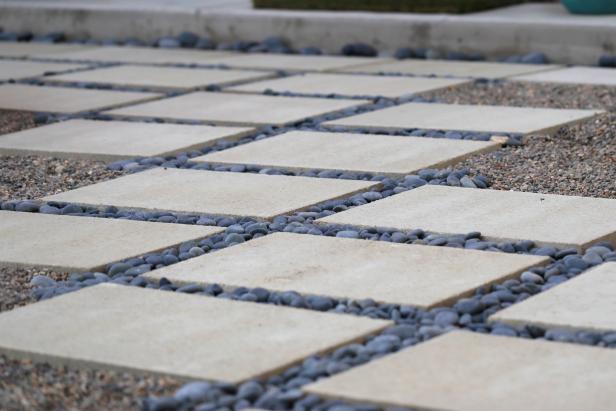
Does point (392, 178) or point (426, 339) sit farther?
point (392, 178)

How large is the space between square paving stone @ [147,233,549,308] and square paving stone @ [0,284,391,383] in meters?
0.14

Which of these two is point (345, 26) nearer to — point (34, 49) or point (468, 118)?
point (34, 49)

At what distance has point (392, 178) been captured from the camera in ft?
11.7

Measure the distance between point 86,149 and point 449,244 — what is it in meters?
1.63

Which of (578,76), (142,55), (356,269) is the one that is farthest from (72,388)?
(142,55)

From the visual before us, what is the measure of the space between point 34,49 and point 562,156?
3.78 meters

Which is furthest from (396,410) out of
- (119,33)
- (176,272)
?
(119,33)

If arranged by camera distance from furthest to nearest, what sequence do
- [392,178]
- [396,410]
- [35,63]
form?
[35,63] < [392,178] < [396,410]

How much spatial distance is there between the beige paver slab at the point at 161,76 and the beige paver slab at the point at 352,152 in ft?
4.25

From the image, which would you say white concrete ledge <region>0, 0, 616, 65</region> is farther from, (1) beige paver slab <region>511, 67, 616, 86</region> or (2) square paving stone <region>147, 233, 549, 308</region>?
(2) square paving stone <region>147, 233, 549, 308</region>

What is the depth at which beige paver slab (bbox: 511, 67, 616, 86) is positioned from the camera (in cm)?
503

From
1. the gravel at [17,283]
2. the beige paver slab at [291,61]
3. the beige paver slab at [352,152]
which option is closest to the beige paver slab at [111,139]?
the beige paver slab at [352,152]

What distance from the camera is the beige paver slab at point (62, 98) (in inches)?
195

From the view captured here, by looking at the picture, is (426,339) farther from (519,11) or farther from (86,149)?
(519,11)
